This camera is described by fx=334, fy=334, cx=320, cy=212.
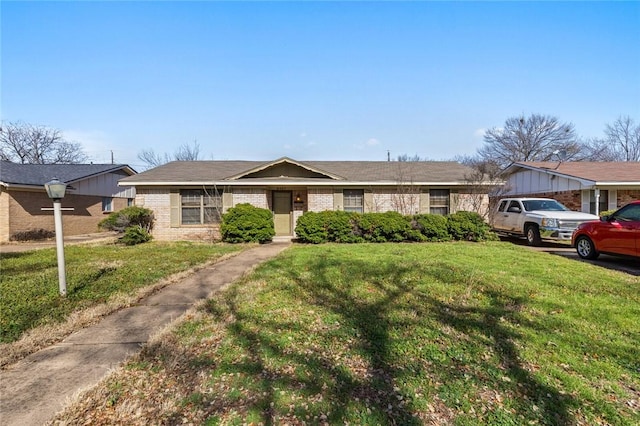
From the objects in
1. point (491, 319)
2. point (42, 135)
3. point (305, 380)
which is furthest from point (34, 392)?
point (42, 135)

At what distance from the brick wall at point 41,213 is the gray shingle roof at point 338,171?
5.29 metres

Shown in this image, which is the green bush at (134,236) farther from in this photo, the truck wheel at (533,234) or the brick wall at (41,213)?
the truck wheel at (533,234)

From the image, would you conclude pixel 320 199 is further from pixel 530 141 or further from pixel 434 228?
pixel 530 141

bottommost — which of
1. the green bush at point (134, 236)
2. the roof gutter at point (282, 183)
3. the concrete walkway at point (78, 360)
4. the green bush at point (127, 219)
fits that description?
the concrete walkway at point (78, 360)

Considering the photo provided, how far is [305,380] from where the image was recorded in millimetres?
2852

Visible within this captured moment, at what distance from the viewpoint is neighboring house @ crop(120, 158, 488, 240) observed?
45.6 ft

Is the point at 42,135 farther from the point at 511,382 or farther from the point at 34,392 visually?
the point at 511,382

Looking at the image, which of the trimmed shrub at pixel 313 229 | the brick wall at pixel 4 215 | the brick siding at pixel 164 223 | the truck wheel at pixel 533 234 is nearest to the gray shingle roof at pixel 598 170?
the truck wheel at pixel 533 234

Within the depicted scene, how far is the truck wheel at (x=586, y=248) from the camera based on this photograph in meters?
8.75

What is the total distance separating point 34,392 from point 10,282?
5.05 metres

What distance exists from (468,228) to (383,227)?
325 cm

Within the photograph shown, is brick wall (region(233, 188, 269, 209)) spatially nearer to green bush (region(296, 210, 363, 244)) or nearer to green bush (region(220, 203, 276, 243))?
green bush (region(220, 203, 276, 243))

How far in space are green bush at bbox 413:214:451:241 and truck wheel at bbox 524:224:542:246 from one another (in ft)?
9.01

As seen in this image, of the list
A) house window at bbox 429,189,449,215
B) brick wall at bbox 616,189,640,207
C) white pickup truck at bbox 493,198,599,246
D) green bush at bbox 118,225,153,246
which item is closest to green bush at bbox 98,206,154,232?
green bush at bbox 118,225,153,246
